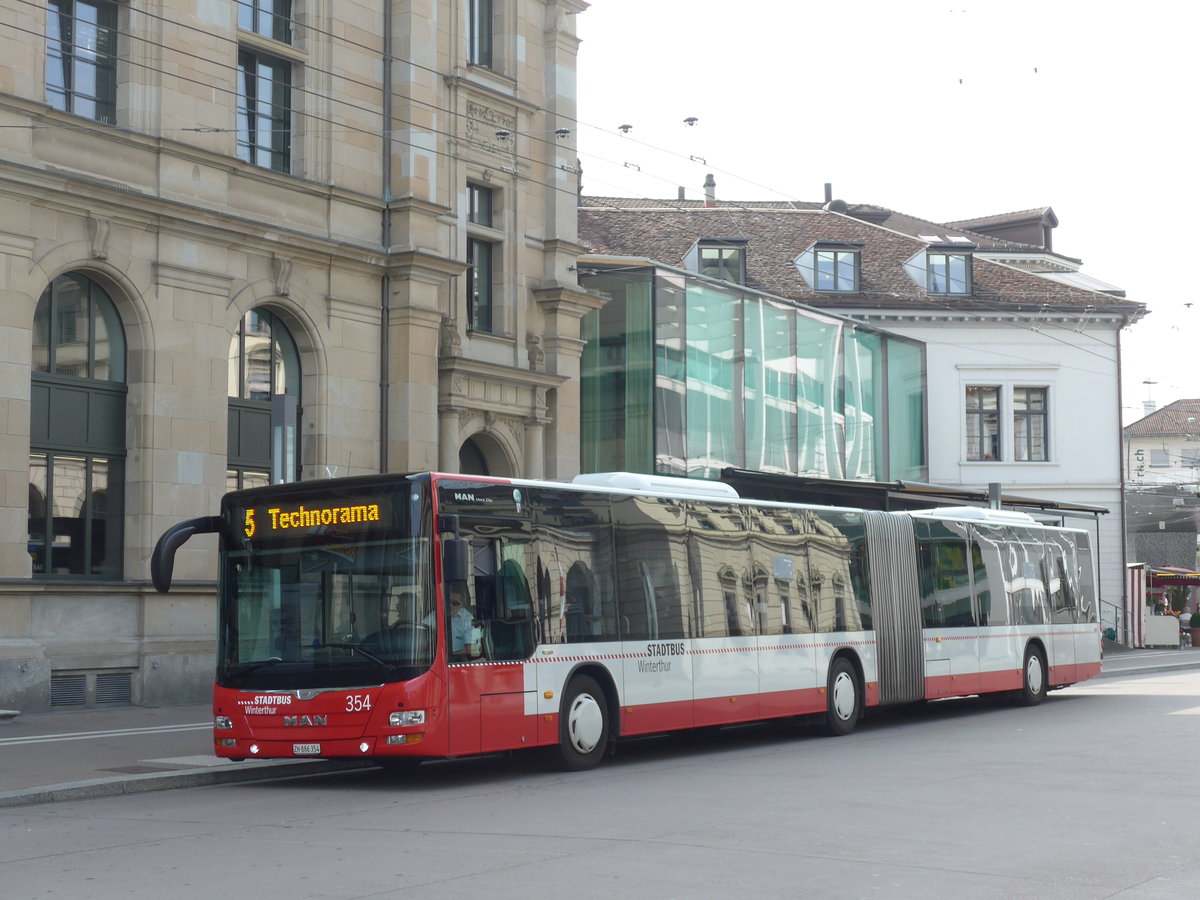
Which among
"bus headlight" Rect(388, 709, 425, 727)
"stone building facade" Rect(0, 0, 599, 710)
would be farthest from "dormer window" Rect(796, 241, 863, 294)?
"bus headlight" Rect(388, 709, 425, 727)

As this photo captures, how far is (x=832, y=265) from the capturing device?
47.6 m

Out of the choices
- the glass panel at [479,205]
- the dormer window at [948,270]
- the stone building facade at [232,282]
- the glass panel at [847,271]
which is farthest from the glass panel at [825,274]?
the glass panel at [479,205]

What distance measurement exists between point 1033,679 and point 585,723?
1134 cm

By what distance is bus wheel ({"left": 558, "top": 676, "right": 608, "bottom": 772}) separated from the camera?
14602 mm

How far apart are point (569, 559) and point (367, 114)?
42.0 feet

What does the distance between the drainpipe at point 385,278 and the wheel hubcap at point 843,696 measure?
30.5ft

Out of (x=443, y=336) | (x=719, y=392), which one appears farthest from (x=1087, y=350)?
(x=443, y=336)

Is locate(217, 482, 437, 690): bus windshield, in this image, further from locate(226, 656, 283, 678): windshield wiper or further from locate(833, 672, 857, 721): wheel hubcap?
locate(833, 672, 857, 721): wheel hubcap

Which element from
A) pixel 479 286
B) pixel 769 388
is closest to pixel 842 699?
pixel 479 286

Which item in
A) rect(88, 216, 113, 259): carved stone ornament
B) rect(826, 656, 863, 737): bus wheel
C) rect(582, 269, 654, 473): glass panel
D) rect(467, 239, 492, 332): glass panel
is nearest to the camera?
rect(826, 656, 863, 737): bus wheel

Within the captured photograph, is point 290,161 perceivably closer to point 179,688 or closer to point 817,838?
point 179,688

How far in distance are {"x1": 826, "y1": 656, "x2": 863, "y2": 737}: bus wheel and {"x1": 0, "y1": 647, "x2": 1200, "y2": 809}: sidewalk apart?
6.01 metres

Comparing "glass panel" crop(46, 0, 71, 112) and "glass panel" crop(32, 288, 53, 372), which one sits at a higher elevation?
"glass panel" crop(46, 0, 71, 112)

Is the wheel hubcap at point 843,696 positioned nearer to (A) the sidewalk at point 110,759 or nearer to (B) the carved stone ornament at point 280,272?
(A) the sidewalk at point 110,759
